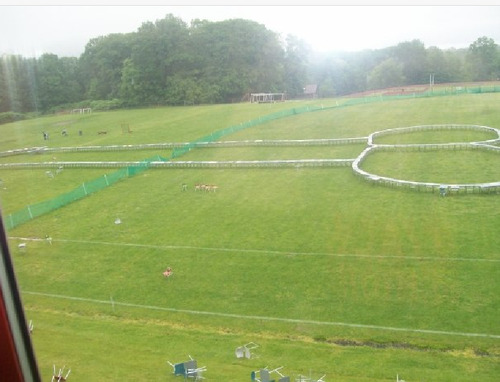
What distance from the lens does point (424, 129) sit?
12797mm

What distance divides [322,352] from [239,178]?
20.1 feet

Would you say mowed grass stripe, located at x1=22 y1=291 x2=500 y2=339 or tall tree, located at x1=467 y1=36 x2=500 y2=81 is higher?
tall tree, located at x1=467 y1=36 x2=500 y2=81

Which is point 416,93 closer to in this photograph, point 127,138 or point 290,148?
point 290,148

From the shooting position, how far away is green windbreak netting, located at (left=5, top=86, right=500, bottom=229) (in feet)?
26.8

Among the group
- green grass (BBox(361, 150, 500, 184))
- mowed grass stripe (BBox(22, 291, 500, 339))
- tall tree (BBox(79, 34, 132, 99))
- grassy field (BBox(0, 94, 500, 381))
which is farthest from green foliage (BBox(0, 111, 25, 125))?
tall tree (BBox(79, 34, 132, 99))

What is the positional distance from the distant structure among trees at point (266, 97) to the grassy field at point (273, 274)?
9.76 metres

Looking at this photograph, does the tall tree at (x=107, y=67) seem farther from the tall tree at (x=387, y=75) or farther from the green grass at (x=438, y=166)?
the green grass at (x=438, y=166)

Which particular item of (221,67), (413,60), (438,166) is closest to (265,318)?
(438,166)

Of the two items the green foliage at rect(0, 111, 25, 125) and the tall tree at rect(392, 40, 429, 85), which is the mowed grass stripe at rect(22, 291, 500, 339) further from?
the tall tree at rect(392, 40, 429, 85)

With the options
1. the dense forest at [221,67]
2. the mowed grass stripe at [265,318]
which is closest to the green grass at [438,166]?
the mowed grass stripe at [265,318]

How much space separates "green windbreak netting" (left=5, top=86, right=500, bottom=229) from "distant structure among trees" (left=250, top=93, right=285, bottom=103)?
6.55 feet

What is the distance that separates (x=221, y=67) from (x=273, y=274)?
45.7ft

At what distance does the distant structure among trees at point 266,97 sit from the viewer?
19.6m

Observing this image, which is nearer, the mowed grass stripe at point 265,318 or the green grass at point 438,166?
the mowed grass stripe at point 265,318
